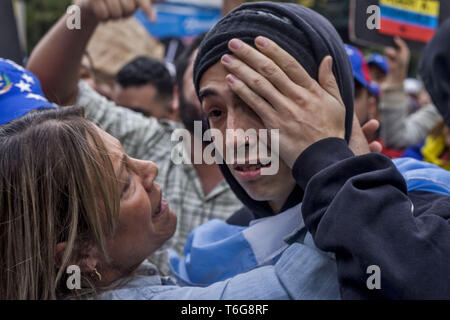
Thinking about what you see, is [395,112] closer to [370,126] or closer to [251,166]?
[370,126]

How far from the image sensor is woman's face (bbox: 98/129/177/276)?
1438 millimetres

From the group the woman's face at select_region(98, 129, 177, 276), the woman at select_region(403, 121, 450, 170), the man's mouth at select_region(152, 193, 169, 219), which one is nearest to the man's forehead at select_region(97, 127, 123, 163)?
the woman's face at select_region(98, 129, 177, 276)

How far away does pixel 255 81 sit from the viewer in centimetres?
132

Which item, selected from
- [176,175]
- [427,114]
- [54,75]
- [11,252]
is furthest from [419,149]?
[11,252]

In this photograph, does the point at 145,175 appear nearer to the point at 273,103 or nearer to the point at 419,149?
the point at 273,103

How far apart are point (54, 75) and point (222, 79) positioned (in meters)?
1.23

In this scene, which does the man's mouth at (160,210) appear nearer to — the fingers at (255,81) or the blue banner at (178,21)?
the fingers at (255,81)

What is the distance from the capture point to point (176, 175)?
9.18 feet

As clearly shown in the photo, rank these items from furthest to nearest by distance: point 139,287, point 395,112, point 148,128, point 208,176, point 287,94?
point 395,112 → point 148,128 → point 208,176 → point 139,287 → point 287,94

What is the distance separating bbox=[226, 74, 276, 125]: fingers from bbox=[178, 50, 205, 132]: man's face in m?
1.50

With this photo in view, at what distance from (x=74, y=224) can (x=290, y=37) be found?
0.75 m

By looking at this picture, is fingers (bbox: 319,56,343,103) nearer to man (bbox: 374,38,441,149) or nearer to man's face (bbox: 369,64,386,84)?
man (bbox: 374,38,441,149)

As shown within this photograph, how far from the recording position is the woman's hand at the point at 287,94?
4.18 feet

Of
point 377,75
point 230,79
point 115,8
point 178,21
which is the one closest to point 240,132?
point 230,79
